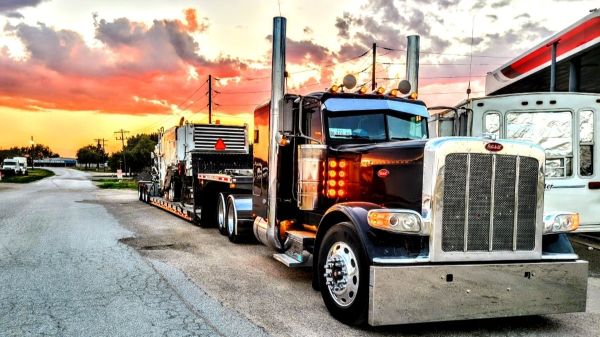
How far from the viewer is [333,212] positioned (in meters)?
5.48

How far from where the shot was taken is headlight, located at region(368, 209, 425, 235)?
4676 mm

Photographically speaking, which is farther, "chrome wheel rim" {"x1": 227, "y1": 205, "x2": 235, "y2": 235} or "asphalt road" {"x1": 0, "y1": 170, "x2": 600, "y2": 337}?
"chrome wheel rim" {"x1": 227, "y1": 205, "x2": 235, "y2": 235}

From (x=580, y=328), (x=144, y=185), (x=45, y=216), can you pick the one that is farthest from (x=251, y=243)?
(x=144, y=185)

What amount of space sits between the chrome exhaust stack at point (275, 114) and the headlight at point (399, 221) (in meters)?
2.61

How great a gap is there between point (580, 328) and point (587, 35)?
1078 centimetres

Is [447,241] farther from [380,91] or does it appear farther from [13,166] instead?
[13,166]

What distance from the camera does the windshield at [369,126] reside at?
659 cm

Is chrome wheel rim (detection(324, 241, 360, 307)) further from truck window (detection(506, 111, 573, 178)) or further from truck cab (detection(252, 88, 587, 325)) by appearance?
truck window (detection(506, 111, 573, 178))

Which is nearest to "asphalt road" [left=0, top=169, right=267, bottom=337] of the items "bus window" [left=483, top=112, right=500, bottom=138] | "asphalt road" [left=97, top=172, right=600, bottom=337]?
"asphalt road" [left=97, top=172, right=600, bottom=337]

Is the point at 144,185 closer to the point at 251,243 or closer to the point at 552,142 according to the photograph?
the point at 251,243

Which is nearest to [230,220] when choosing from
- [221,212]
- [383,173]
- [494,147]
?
[221,212]

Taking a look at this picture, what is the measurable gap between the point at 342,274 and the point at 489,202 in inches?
59.9

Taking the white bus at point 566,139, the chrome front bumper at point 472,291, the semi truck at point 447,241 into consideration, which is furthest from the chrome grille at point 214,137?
the chrome front bumper at point 472,291

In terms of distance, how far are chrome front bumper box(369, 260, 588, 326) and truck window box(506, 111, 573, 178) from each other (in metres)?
4.67
